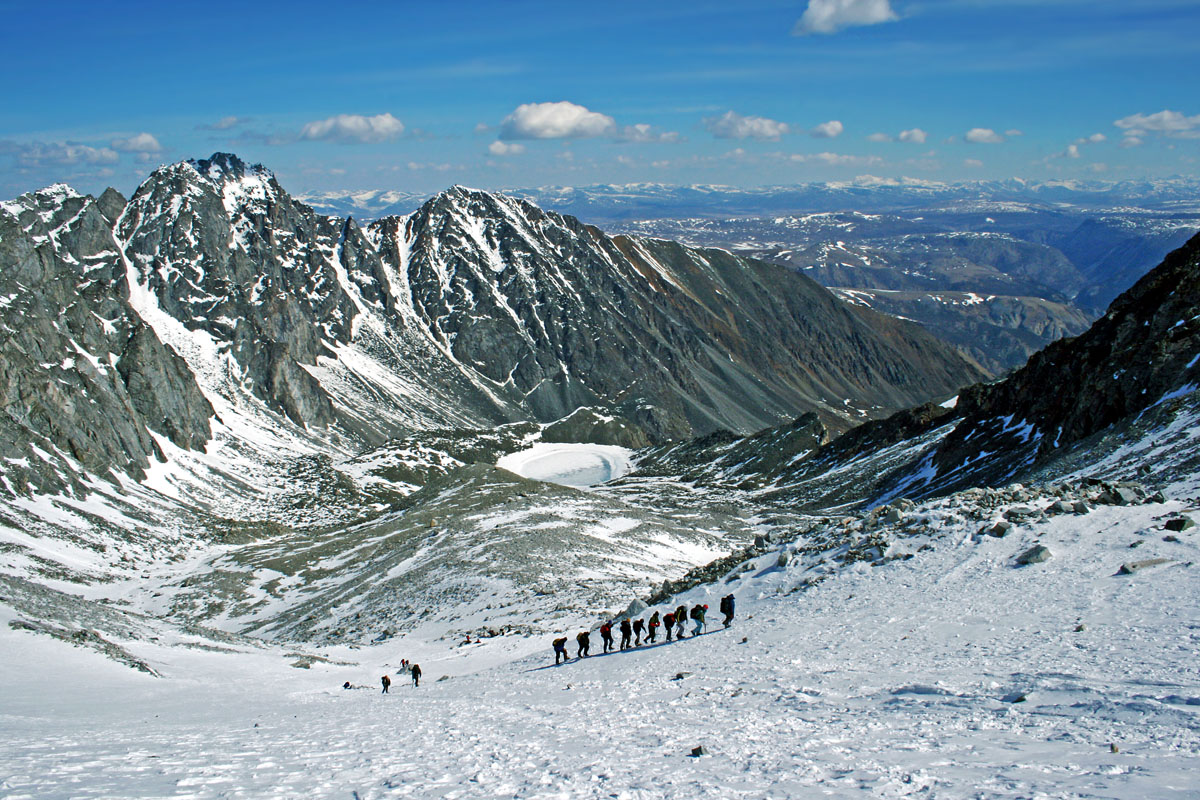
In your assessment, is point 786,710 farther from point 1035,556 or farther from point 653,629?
point 1035,556

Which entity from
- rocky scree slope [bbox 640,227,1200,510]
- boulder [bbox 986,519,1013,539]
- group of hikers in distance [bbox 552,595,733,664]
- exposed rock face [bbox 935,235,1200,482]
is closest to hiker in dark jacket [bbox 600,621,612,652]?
group of hikers in distance [bbox 552,595,733,664]

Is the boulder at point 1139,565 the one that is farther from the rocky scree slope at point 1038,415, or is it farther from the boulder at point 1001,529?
the rocky scree slope at point 1038,415

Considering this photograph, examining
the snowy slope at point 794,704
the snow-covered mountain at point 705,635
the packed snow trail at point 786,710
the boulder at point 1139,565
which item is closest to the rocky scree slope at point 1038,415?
the snow-covered mountain at point 705,635

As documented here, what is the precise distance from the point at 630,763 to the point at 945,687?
316 inches

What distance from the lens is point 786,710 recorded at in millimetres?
19859

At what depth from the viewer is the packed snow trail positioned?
15.2 meters

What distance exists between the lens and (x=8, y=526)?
316 feet

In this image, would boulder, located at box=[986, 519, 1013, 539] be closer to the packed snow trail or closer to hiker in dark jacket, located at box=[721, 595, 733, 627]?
the packed snow trail

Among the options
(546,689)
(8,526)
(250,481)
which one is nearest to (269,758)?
(546,689)

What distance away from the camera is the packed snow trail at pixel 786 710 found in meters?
15.2

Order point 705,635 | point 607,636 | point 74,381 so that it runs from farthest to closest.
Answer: point 74,381 < point 607,636 < point 705,635

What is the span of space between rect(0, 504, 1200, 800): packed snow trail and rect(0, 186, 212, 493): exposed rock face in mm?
104038

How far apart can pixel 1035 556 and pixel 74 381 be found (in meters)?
151

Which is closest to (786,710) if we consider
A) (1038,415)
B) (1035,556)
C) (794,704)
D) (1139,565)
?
(794,704)
